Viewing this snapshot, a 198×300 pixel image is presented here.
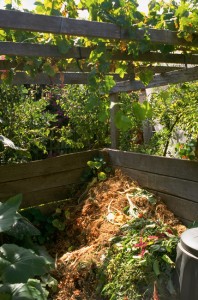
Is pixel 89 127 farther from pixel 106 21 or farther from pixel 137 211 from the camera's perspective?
pixel 106 21

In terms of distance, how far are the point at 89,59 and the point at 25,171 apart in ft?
6.06

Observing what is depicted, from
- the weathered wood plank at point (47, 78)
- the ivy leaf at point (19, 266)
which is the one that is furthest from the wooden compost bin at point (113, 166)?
the ivy leaf at point (19, 266)

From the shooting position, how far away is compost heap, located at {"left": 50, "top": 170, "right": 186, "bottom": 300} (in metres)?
3.01

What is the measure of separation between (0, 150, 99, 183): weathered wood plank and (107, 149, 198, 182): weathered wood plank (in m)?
0.38

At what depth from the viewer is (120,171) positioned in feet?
13.9

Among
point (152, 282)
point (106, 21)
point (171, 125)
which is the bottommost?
point (152, 282)

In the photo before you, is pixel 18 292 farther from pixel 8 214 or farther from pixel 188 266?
pixel 188 266

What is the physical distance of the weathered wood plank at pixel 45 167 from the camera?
382cm

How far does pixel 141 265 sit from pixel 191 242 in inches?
27.6

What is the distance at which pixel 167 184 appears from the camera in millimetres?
3545

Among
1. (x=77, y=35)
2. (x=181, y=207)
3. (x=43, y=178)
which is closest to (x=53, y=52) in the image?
(x=77, y=35)

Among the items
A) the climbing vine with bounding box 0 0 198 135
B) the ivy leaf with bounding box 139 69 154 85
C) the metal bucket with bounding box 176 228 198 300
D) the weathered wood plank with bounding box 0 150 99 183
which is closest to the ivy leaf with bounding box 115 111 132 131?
the climbing vine with bounding box 0 0 198 135

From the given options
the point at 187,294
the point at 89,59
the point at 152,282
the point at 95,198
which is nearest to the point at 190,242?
the point at 187,294

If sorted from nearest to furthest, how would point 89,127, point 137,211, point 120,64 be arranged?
point 120,64
point 137,211
point 89,127
